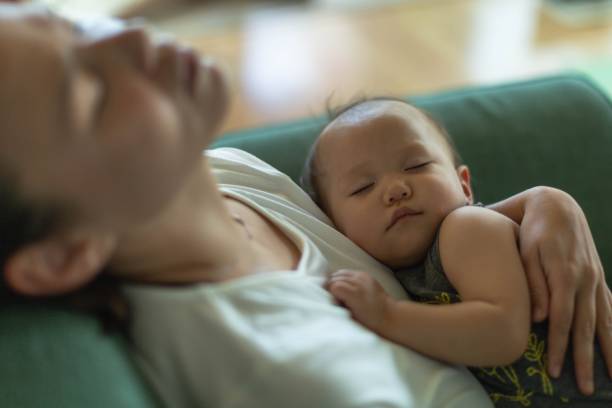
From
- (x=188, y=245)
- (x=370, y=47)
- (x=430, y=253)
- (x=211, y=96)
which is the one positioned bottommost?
(x=370, y=47)

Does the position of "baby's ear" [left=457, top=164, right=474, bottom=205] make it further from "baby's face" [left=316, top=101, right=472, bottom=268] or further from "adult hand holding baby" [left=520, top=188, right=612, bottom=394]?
"adult hand holding baby" [left=520, top=188, right=612, bottom=394]

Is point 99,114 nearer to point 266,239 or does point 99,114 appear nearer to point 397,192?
point 266,239

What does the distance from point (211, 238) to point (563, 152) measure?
850mm

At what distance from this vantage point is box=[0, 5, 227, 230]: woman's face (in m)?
0.69

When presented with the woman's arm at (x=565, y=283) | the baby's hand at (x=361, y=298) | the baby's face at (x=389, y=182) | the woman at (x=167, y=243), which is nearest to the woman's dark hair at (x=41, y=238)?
the woman at (x=167, y=243)

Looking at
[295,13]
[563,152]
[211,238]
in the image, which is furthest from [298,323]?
[295,13]

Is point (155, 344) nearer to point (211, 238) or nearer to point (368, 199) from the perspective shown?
point (211, 238)

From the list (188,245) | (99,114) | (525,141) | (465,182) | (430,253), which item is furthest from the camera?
(525,141)

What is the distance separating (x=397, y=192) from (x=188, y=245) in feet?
1.26

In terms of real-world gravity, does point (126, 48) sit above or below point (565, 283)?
above

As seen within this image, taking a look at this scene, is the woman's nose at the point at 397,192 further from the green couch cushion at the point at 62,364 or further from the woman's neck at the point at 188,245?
the green couch cushion at the point at 62,364

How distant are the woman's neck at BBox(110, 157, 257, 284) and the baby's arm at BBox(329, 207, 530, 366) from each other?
6.7 inches

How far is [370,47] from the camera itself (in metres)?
3.61

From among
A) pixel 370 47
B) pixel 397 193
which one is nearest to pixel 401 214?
pixel 397 193
